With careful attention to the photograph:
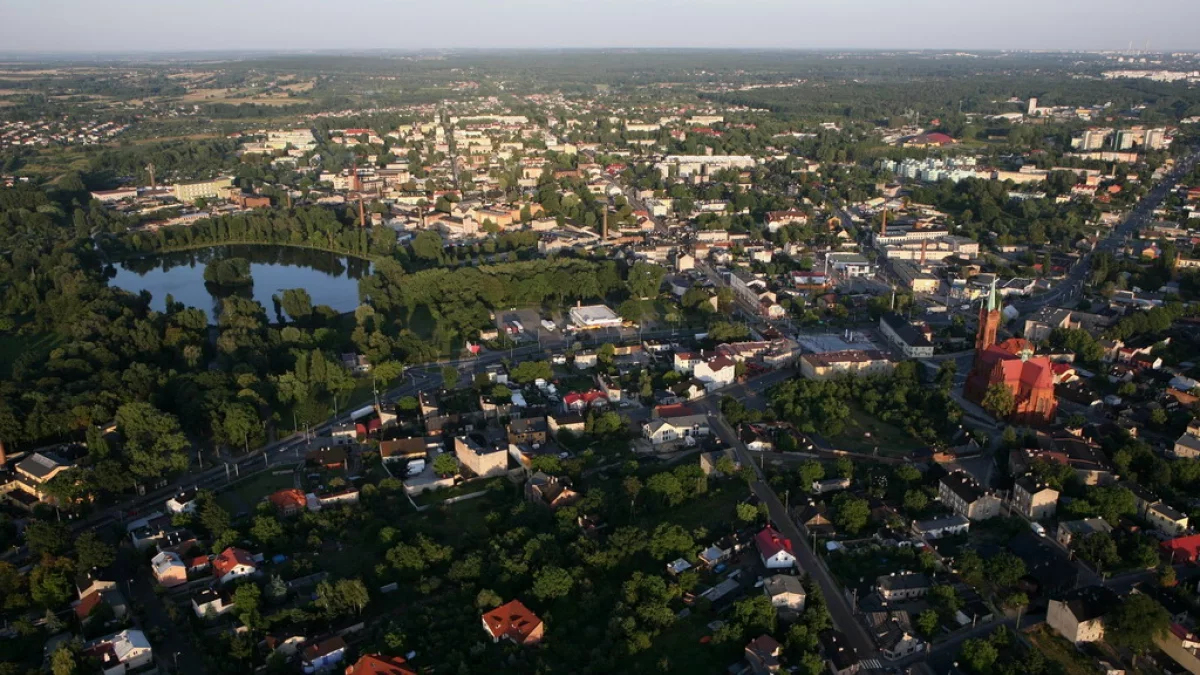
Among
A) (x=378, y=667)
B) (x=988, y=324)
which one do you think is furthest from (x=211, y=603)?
(x=988, y=324)

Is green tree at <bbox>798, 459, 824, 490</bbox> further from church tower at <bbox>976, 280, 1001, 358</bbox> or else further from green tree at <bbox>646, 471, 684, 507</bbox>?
church tower at <bbox>976, 280, 1001, 358</bbox>

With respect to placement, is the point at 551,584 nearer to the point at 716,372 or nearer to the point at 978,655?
the point at 978,655

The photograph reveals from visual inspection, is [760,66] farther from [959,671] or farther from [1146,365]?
[959,671]

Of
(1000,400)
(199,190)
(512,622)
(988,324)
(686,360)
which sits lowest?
(512,622)

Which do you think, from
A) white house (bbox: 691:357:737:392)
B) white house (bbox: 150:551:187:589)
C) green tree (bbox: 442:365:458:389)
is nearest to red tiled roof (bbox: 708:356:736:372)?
white house (bbox: 691:357:737:392)

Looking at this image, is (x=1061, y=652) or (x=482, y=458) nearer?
(x=1061, y=652)

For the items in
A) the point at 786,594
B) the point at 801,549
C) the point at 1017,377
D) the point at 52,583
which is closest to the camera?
the point at 786,594

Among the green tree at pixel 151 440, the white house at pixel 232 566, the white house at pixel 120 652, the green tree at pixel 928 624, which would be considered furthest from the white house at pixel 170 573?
the green tree at pixel 928 624
